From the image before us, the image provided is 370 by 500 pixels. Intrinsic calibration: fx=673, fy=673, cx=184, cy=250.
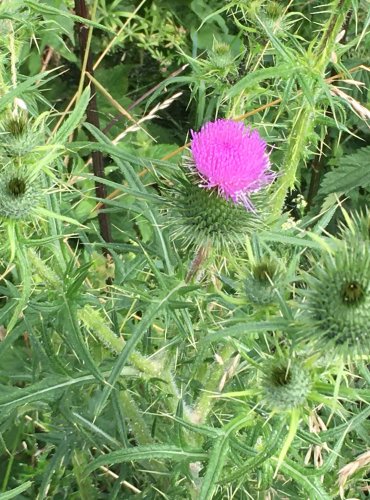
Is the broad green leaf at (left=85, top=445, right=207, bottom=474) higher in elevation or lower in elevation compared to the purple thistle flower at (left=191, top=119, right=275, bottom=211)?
lower

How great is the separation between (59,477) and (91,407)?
0.28 metres

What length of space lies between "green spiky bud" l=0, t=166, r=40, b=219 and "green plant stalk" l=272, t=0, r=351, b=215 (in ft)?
1.94

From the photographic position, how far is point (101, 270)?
238 cm

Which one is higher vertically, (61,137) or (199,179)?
(61,137)

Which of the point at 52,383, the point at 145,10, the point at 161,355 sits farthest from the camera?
the point at 145,10

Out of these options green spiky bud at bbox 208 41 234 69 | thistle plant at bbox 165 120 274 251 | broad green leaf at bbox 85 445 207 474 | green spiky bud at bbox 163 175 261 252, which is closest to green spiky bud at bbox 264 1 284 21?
green spiky bud at bbox 208 41 234 69

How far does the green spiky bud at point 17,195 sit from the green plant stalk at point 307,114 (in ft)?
1.94

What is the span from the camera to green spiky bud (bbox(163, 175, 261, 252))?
1527mm

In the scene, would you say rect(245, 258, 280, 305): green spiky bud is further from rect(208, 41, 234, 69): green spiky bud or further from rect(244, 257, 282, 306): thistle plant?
rect(208, 41, 234, 69): green spiky bud

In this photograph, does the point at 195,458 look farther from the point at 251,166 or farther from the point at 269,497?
the point at 251,166

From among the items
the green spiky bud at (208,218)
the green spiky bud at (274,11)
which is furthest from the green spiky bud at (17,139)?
the green spiky bud at (274,11)

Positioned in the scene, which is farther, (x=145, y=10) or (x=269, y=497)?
(x=145, y=10)

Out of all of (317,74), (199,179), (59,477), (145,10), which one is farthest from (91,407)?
(145,10)

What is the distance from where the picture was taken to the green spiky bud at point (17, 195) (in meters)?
1.38
